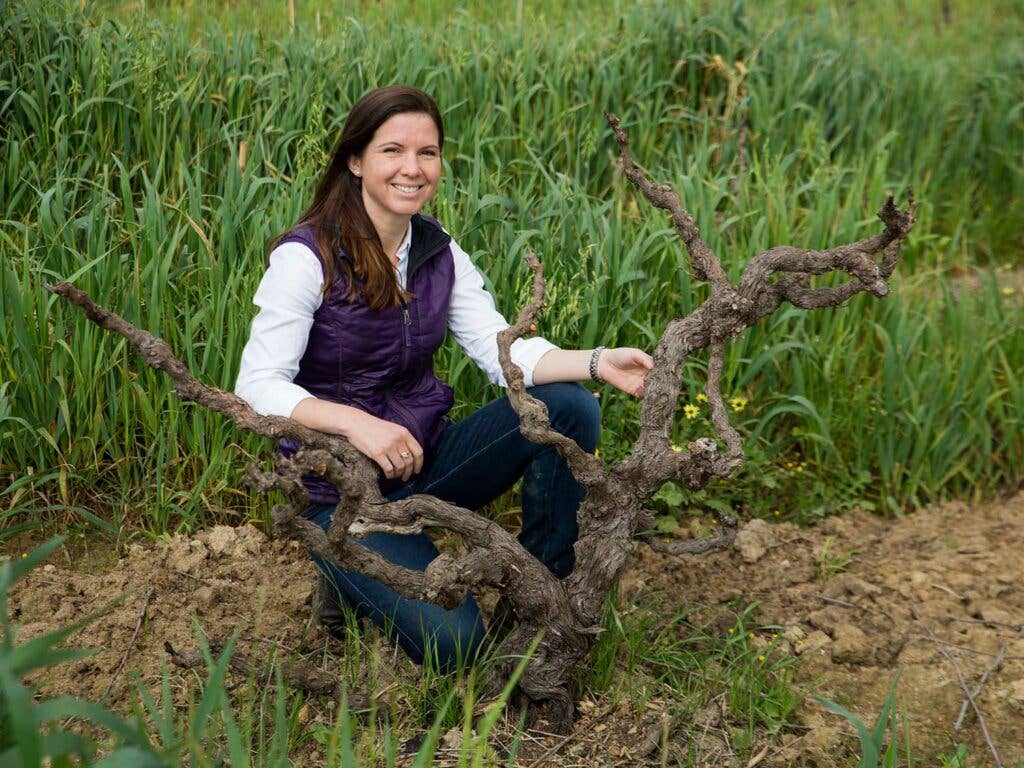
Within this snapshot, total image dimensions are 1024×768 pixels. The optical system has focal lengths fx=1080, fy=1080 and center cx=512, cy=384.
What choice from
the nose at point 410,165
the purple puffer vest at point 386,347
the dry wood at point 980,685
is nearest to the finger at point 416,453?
the purple puffer vest at point 386,347

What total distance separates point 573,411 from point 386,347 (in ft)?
1.34

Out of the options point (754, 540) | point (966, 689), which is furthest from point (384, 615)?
point (966, 689)

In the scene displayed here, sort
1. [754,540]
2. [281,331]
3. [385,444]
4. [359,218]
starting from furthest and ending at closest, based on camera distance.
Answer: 1. [754,540]
2. [359,218]
3. [281,331]
4. [385,444]

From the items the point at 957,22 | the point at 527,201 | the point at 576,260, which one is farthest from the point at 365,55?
the point at 957,22

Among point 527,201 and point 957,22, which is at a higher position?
point 957,22

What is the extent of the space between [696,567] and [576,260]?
2.92 ft

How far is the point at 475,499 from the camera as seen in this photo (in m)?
2.39

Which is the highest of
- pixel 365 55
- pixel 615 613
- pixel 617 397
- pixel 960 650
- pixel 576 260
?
pixel 365 55

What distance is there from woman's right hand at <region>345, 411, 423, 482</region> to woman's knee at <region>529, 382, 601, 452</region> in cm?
34

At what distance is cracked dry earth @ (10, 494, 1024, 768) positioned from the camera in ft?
7.10

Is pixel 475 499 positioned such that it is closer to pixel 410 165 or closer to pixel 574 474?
pixel 574 474

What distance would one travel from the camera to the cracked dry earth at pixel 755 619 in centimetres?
216

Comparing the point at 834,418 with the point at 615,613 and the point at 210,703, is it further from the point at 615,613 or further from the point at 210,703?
the point at 210,703

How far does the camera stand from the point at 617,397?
2.97 meters
